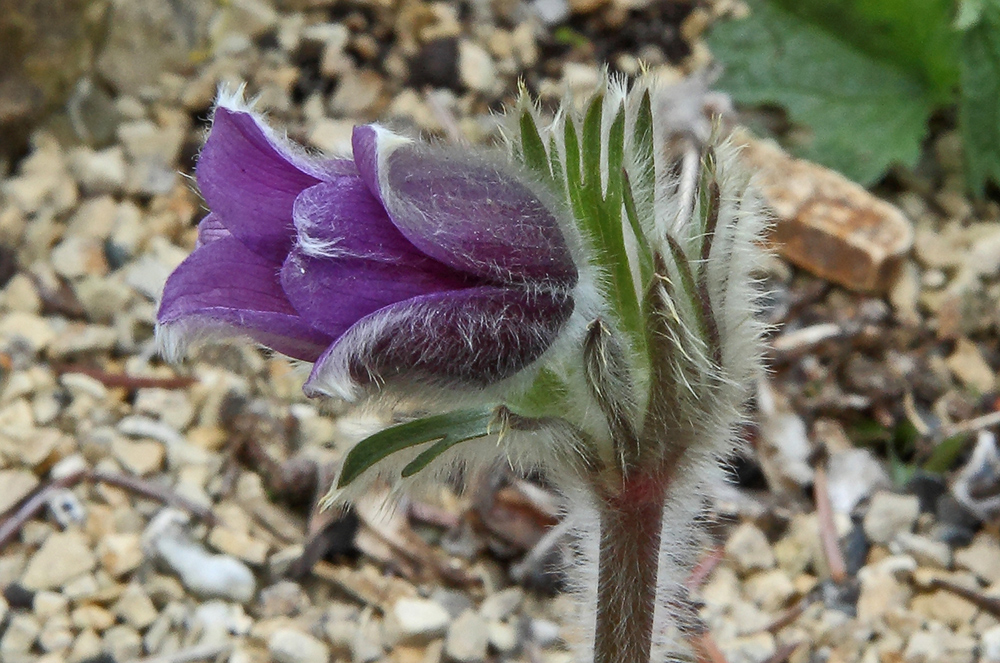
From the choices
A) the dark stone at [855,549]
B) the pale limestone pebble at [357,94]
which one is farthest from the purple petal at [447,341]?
the pale limestone pebble at [357,94]

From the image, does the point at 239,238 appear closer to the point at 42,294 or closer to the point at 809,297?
the point at 42,294

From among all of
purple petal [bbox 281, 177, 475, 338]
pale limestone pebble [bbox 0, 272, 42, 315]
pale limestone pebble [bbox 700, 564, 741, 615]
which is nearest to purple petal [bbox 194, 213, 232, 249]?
purple petal [bbox 281, 177, 475, 338]

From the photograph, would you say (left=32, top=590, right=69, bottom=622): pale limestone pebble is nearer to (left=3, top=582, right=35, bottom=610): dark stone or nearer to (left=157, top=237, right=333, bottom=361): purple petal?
(left=3, top=582, right=35, bottom=610): dark stone

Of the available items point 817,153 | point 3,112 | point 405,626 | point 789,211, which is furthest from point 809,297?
point 3,112

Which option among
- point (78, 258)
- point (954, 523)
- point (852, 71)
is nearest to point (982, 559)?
point (954, 523)

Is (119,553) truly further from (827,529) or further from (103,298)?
(827,529)

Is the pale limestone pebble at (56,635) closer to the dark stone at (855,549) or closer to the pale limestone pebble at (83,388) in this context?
the pale limestone pebble at (83,388)
